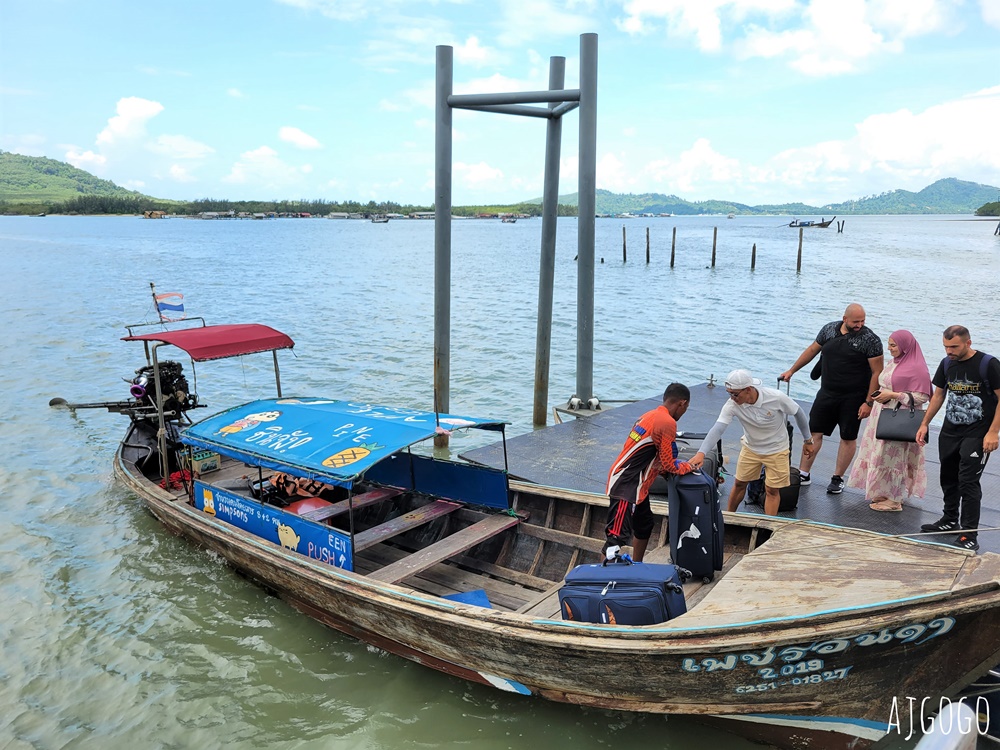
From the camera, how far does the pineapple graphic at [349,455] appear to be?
6.44 meters

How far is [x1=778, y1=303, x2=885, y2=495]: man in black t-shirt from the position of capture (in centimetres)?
715

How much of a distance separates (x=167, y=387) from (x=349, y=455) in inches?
209

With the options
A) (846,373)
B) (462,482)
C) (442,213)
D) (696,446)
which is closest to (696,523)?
(846,373)

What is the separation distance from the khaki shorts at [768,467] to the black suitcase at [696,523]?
1.18 meters

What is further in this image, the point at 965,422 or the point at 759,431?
the point at 759,431

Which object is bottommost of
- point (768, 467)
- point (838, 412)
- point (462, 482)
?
point (462, 482)

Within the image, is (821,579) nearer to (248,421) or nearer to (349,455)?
(349,455)

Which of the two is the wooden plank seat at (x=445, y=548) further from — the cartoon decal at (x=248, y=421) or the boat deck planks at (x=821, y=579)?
the boat deck planks at (x=821, y=579)

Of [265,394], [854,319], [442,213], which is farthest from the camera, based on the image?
[265,394]

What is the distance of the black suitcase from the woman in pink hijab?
2505 millimetres

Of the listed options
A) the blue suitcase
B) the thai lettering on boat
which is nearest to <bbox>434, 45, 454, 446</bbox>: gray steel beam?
the blue suitcase

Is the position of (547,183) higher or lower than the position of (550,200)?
higher

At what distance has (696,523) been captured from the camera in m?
5.71

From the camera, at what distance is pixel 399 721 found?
5.92 m
